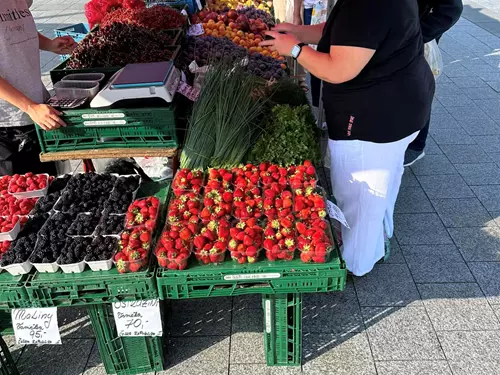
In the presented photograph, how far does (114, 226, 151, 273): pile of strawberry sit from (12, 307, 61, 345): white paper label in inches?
14.7

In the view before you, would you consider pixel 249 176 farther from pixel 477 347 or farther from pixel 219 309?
pixel 477 347

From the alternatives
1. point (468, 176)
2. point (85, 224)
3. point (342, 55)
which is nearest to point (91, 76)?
point (85, 224)

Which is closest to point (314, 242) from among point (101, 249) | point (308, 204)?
point (308, 204)

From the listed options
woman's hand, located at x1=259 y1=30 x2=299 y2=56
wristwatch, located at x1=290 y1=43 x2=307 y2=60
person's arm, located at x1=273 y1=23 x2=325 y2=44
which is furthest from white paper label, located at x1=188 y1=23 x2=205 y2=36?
wristwatch, located at x1=290 y1=43 x2=307 y2=60

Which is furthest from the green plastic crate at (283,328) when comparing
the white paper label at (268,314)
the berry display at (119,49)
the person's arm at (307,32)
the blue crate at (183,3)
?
the blue crate at (183,3)

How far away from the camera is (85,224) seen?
2.07m

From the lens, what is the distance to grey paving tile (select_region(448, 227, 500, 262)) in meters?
2.98

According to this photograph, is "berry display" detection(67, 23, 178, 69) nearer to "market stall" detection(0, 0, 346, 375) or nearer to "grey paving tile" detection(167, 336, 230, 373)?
"market stall" detection(0, 0, 346, 375)

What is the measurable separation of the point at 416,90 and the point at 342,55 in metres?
0.54

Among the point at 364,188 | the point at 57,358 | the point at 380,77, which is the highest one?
the point at 380,77

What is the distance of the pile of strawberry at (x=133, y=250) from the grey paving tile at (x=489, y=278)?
2074 mm

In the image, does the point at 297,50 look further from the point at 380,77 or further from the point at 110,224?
the point at 110,224

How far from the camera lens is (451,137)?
448 centimetres

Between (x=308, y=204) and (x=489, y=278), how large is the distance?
1.51 metres
